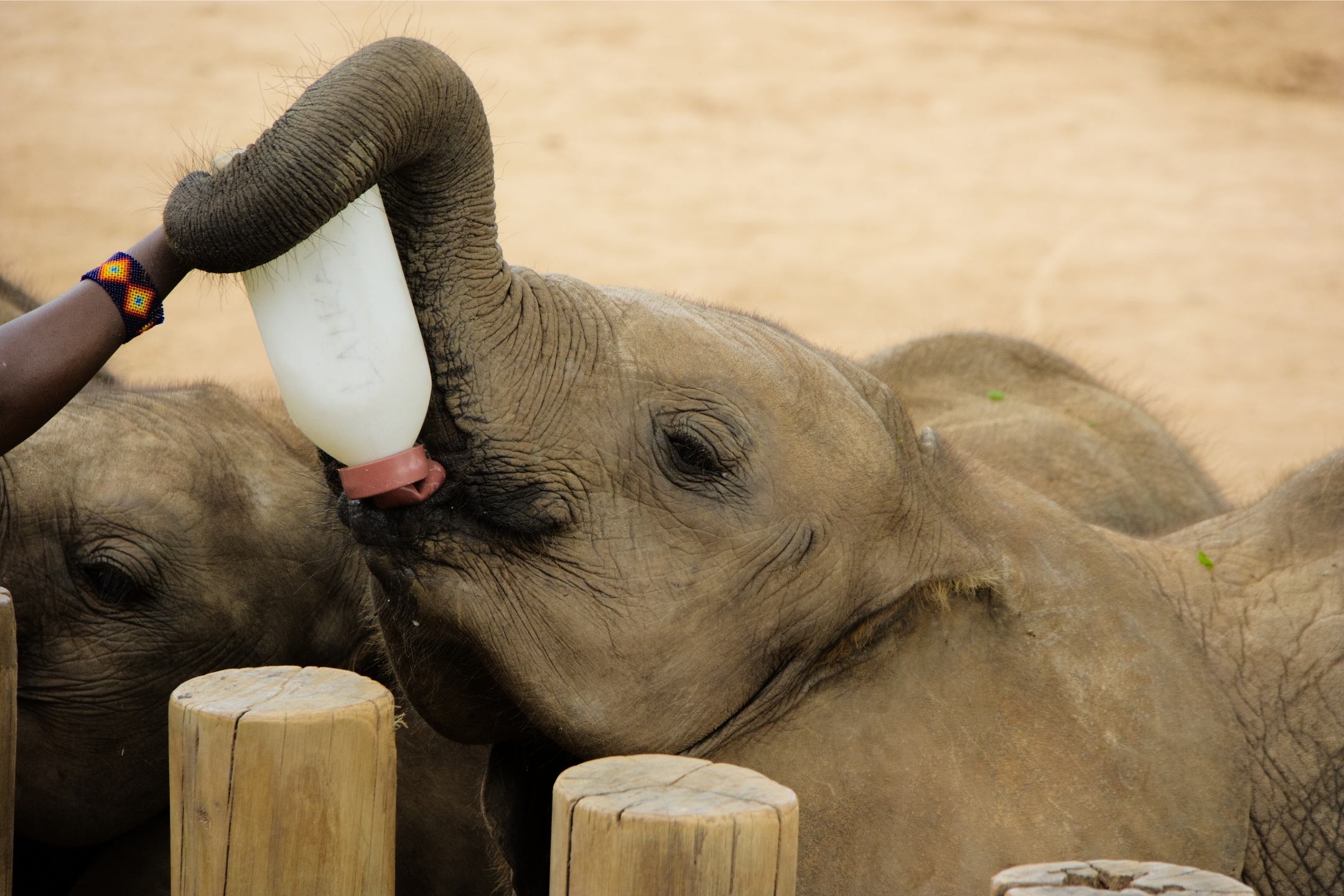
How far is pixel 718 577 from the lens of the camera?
2332 millimetres

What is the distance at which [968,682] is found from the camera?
2.54 metres

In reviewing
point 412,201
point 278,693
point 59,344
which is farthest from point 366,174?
point 278,693

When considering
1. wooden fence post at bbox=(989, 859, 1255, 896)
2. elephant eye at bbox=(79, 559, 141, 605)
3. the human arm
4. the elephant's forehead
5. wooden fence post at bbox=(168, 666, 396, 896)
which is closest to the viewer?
wooden fence post at bbox=(989, 859, 1255, 896)

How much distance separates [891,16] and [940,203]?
689 cm

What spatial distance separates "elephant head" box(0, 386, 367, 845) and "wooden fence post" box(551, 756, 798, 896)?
4.83 feet

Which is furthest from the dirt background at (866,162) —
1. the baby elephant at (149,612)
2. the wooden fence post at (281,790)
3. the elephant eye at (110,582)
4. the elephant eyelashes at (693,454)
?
the wooden fence post at (281,790)

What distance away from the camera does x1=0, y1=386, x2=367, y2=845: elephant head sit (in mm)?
3168

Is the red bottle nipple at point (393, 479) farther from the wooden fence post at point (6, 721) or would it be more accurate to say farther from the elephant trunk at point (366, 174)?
the wooden fence post at point (6, 721)

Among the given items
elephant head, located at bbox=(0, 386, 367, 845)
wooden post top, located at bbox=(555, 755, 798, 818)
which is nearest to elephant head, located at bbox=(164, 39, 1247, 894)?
wooden post top, located at bbox=(555, 755, 798, 818)

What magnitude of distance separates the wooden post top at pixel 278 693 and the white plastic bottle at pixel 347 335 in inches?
10.9

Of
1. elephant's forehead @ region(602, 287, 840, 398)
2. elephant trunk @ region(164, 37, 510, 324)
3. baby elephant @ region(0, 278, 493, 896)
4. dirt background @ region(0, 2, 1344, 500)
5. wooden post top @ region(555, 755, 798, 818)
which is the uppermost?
elephant trunk @ region(164, 37, 510, 324)

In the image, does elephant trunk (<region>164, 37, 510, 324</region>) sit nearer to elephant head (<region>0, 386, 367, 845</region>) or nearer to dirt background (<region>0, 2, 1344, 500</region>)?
elephant head (<region>0, 386, 367, 845</region>)

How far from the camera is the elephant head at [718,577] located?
220cm

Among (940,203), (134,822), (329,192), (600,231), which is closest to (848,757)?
(329,192)
